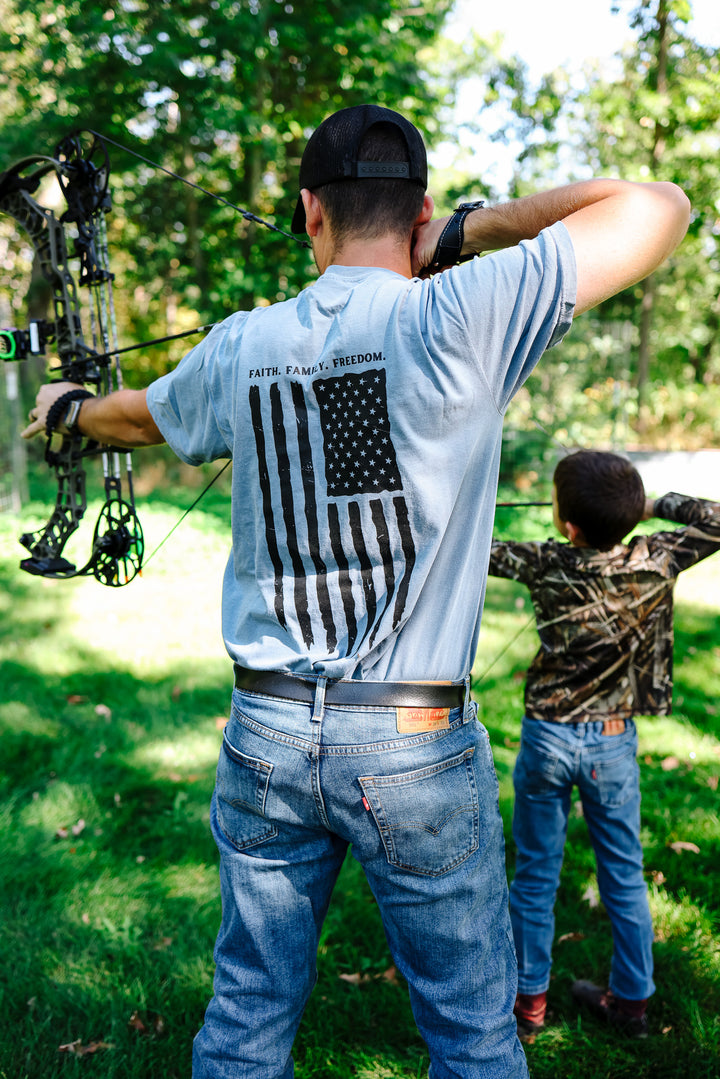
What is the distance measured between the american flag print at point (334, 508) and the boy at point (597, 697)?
44.0 inches

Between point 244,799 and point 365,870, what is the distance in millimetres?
248

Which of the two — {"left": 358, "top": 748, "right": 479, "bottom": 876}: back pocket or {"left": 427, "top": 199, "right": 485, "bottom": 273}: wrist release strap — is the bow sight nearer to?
{"left": 427, "top": 199, "right": 485, "bottom": 273}: wrist release strap

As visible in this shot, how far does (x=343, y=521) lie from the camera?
1.41 meters

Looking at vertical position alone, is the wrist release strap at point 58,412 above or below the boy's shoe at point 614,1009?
above

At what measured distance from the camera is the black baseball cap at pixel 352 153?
4.75 ft

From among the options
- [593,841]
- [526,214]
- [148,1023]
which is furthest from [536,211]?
[148,1023]

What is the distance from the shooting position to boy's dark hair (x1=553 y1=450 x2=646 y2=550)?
2348 mm

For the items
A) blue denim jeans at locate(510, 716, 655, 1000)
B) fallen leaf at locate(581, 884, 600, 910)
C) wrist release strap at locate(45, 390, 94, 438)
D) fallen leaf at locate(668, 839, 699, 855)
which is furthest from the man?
fallen leaf at locate(668, 839, 699, 855)

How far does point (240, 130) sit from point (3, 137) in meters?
3.26

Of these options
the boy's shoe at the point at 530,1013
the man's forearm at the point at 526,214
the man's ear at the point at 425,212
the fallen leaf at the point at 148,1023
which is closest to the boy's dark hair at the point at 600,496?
the man's forearm at the point at 526,214

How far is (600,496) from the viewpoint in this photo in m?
2.35

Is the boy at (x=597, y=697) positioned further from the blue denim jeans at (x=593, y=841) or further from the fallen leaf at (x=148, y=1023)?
the fallen leaf at (x=148, y=1023)

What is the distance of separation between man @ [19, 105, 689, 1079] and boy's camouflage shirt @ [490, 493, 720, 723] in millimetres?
966

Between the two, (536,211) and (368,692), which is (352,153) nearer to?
(536,211)
